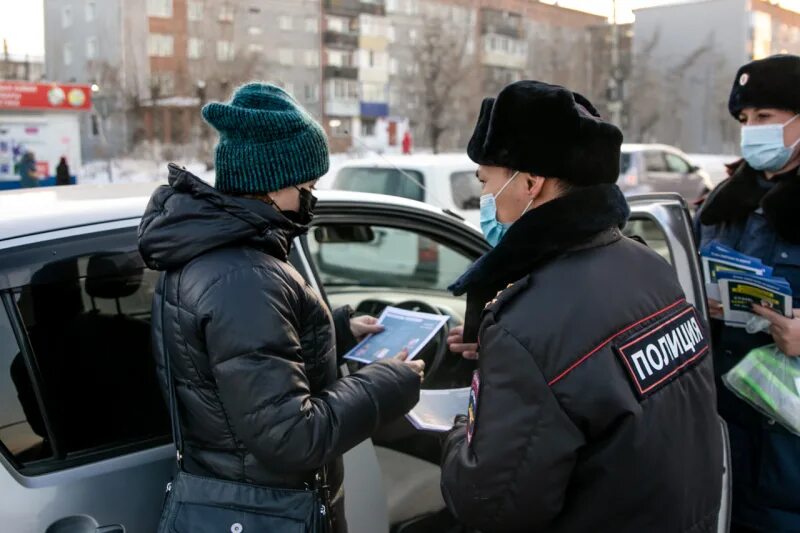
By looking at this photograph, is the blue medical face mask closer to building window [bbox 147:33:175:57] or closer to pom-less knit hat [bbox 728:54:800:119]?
pom-less knit hat [bbox 728:54:800:119]

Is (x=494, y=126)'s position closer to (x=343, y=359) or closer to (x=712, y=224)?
(x=343, y=359)

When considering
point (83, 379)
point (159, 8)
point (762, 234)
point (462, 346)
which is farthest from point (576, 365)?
point (159, 8)

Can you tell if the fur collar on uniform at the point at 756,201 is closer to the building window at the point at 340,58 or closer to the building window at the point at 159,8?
the building window at the point at 159,8

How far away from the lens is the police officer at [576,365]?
4.50ft

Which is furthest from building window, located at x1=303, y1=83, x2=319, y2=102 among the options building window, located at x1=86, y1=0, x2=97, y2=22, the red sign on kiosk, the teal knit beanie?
the teal knit beanie

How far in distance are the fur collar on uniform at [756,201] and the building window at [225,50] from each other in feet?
98.1

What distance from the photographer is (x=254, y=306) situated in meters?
1.59

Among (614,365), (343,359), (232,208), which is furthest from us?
(343,359)

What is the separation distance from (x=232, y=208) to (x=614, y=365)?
2.82ft

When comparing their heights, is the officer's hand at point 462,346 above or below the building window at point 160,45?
below

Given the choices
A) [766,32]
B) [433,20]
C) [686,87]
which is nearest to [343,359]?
[433,20]

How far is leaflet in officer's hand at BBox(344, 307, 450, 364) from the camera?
7.04 feet

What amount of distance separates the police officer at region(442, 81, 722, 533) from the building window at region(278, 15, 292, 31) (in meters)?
34.7

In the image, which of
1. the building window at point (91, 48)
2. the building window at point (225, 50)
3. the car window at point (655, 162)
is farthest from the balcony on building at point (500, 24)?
the car window at point (655, 162)
